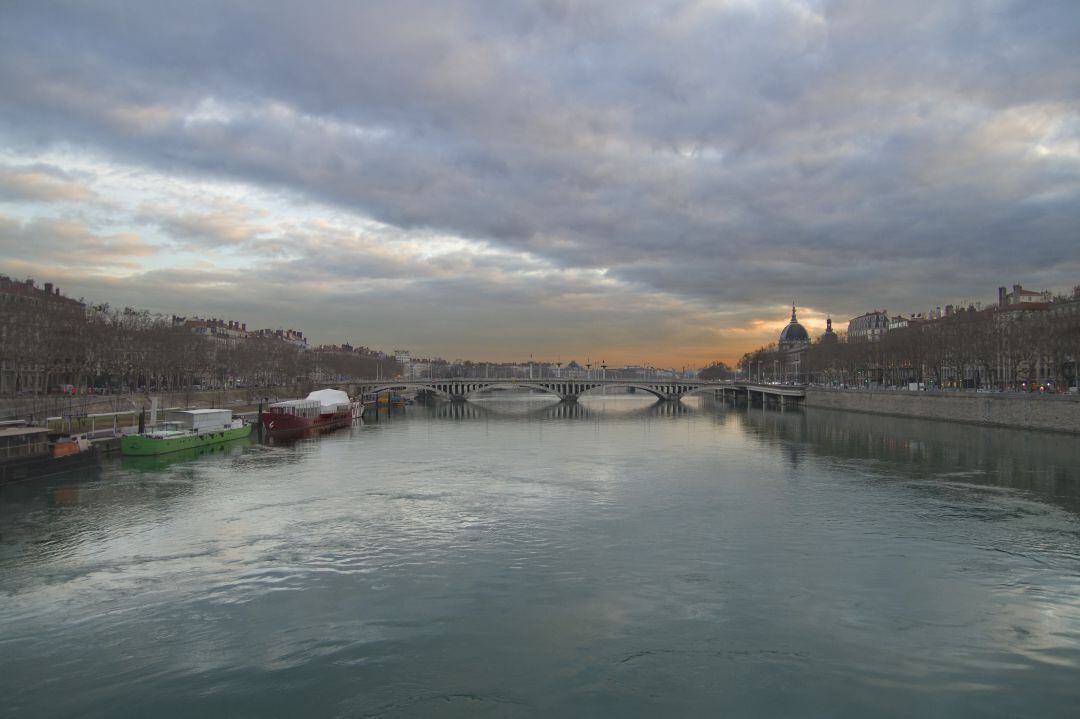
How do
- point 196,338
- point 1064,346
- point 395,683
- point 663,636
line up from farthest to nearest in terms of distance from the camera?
point 196,338, point 1064,346, point 663,636, point 395,683

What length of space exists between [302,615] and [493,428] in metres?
44.1

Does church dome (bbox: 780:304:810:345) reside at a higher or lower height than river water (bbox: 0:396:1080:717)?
higher

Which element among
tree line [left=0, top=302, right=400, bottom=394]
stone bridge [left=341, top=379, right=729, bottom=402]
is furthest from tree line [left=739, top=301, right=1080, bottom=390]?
tree line [left=0, top=302, right=400, bottom=394]

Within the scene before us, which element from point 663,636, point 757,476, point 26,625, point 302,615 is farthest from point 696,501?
point 26,625

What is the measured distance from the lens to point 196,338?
67.6 metres

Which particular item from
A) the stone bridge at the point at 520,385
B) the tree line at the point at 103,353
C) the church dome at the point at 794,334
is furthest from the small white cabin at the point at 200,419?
the church dome at the point at 794,334

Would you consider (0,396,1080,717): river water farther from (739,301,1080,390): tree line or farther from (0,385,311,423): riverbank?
(739,301,1080,390): tree line

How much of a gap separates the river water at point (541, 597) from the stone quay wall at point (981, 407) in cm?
2104

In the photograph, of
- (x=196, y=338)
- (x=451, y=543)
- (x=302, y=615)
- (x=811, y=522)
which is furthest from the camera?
(x=196, y=338)

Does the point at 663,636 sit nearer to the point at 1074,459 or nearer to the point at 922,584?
the point at 922,584

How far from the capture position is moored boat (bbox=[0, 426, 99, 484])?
26047mm

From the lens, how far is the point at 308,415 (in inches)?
2057

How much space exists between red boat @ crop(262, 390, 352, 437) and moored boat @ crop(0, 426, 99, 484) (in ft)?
56.2

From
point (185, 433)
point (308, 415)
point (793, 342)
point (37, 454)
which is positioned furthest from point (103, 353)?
point (793, 342)
